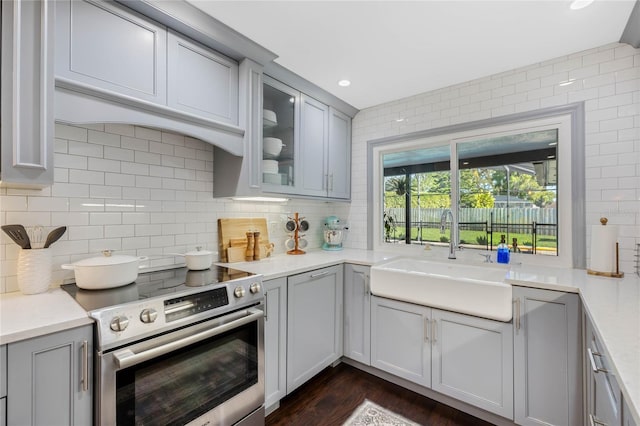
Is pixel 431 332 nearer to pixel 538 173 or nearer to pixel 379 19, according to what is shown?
pixel 538 173

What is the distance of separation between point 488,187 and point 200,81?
2.38 m

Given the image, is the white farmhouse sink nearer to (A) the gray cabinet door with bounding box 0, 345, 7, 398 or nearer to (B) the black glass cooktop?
(B) the black glass cooktop

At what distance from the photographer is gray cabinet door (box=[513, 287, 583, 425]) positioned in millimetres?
1562

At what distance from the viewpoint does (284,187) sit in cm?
235

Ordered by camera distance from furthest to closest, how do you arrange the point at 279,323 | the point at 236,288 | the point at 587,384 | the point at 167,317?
the point at 279,323, the point at 236,288, the point at 587,384, the point at 167,317

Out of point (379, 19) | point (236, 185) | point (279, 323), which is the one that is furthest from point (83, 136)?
point (379, 19)

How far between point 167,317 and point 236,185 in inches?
40.1

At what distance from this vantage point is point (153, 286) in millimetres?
1521

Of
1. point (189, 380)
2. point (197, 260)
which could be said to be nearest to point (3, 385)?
point (189, 380)

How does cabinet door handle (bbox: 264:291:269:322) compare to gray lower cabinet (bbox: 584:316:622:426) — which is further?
cabinet door handle (bbox: 264:291:269:322)

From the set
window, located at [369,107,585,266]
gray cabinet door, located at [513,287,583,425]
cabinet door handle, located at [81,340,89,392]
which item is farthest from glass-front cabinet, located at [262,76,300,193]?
gray cabinet door, located at [513,287,583,425]

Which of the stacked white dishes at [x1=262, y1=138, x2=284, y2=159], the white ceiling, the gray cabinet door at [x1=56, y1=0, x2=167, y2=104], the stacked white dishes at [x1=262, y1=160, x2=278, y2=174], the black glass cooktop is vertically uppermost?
the white ceiling

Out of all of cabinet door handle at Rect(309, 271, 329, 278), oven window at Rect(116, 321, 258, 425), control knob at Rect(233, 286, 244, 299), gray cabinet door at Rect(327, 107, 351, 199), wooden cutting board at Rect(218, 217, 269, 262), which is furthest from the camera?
gray cabinet door at Rect(327, 107, 351, 199)

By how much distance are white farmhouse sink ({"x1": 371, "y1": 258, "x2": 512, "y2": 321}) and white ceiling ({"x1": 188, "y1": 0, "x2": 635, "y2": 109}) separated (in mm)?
1546
